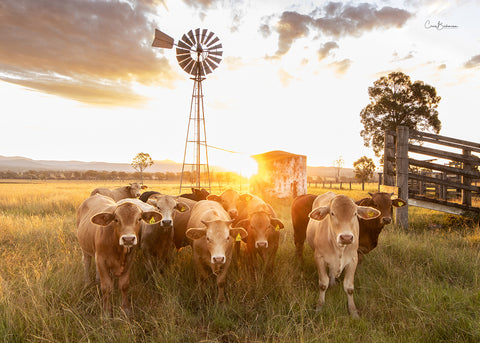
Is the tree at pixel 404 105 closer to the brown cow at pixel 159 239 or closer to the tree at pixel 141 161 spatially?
the brown cow at pixel 159 239

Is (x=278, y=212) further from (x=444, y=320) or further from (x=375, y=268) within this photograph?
(x=444, y=320)

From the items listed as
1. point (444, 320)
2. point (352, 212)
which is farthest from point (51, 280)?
point (444, 320)

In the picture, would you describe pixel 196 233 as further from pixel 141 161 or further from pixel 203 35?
pixel 141 161

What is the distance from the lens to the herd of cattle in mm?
4250

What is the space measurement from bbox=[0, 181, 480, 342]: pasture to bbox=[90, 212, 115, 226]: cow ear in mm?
1138

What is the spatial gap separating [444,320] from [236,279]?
3.02m

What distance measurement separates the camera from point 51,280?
178 inches

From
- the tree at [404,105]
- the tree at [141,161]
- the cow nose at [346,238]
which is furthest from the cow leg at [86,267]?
the tree at [141,161]

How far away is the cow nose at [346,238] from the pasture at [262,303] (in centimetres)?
105

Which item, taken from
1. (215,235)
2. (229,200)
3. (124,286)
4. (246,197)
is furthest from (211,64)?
(124,286)

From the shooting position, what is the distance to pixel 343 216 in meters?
4.18

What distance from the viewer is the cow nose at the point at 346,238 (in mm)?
3928

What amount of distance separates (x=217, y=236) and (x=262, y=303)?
1.26 meters

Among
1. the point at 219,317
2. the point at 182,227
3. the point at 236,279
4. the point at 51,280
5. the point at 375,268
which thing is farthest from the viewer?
the point at 182,227
